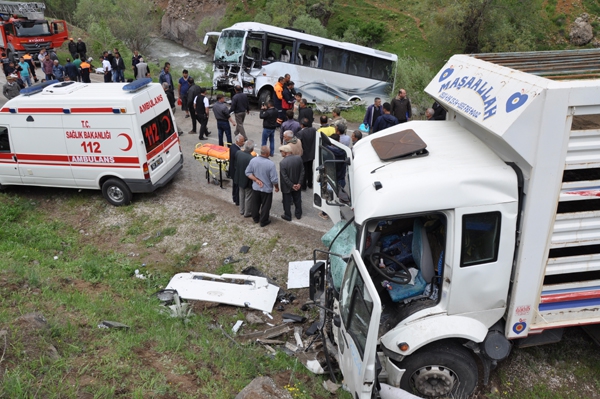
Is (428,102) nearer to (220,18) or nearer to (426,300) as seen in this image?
(426,300)

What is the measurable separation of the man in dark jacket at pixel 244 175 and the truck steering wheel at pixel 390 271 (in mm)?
4565

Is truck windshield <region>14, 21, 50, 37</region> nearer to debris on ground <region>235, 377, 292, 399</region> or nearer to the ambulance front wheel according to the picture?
the ambulance front wheel

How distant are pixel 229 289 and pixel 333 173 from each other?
8.27 ft

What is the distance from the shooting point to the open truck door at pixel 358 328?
4.16m

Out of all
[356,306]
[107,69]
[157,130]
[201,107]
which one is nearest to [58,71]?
[107,69]

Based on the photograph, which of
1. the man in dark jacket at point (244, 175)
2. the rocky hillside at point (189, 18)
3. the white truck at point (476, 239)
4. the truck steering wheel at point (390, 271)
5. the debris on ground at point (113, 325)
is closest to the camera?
the white truck at point (476, 239)

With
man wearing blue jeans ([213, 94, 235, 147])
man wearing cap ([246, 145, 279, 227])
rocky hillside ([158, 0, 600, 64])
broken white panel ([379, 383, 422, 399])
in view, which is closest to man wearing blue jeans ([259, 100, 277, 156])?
man wearing blue jeans ([213, 94, 235, 147])

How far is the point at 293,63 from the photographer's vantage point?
18656 mm

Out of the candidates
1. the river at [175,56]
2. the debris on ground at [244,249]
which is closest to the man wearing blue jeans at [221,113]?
the debris on ground at [244,249]

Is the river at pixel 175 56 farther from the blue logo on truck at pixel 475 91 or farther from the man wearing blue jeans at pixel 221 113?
the blue logo on truck at pixel 475 91

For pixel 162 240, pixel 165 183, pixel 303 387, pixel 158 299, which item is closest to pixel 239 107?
pixel 165 183

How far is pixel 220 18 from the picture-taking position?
40781 mm

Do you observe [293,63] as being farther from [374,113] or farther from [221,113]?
[374,113]

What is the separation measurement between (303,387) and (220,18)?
39.9 metres
